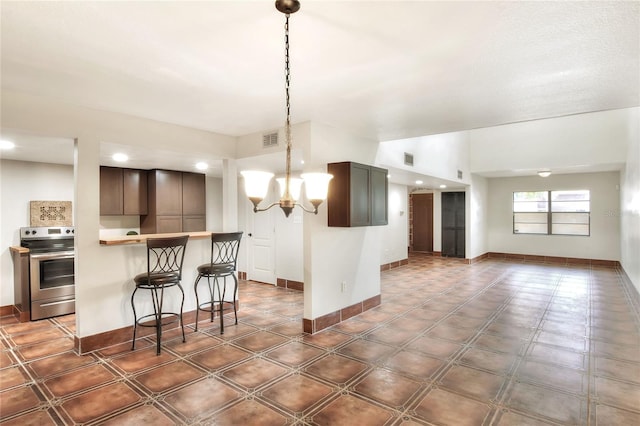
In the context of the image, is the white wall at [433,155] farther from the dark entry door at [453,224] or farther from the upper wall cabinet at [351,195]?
the dark entry door at [453,224]

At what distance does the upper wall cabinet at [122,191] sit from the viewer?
5.66 m

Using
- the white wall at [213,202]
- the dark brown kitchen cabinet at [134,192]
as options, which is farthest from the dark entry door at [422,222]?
the dark brown kitchen cabinet at [134,192]

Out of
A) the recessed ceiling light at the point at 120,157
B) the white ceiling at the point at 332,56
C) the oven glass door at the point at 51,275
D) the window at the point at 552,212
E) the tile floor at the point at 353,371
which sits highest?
the white ceiling at the point at 332,56

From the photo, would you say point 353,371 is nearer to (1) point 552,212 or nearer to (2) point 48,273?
(2) point 48,273

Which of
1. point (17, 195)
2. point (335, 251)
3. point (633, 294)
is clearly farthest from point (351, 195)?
point (633, 294)

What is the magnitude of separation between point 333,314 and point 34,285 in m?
3.90

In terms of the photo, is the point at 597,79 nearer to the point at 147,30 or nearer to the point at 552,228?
the point at 147,30

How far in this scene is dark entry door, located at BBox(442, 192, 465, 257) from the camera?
1000 centimetres

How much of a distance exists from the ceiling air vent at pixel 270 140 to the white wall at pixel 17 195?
3432mm

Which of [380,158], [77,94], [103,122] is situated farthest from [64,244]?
[380,158]

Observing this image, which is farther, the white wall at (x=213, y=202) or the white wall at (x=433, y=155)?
the white wall at (x=213, y=202)

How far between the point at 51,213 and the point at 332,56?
5142 millimetres

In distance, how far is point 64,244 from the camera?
5168 mm

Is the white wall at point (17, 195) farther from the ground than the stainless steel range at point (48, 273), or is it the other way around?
the white wall at point (17, 195)
